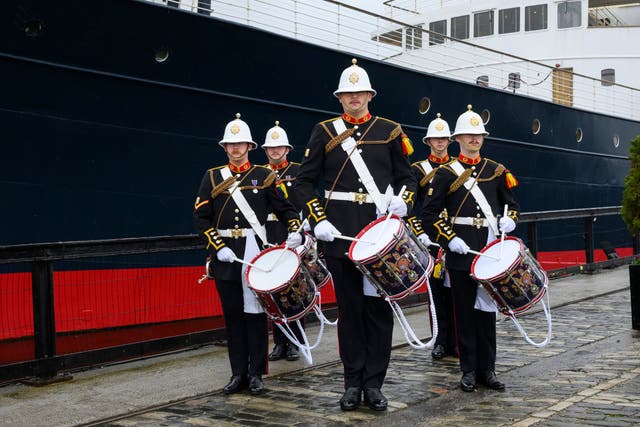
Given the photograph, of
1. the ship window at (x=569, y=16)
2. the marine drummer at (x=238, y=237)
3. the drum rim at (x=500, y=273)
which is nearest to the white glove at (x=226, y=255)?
the marine drummer at (x=238, y=237)

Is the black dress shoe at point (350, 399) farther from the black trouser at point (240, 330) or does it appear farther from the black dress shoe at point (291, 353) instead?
the black dress shoe at point (291, 353)

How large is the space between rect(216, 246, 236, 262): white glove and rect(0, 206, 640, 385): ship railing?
4.06 feet

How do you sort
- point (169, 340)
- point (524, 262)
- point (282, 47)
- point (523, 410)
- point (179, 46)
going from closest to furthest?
point (523, 410) → point (524, 262) → point (169, 340) → point (179, 46) → point (282, 47)

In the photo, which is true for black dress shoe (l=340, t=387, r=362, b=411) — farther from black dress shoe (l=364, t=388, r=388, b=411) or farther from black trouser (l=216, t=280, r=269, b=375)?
black trouser (l=216, t=280, r=269, b=375)

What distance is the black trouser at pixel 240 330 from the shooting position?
5441 millimetres

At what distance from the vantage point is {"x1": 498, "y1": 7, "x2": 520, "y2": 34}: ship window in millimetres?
19594

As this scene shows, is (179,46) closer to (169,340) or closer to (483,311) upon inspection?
(169,340)

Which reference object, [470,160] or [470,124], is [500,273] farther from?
[470,124]

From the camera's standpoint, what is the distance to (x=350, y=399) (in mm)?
4812

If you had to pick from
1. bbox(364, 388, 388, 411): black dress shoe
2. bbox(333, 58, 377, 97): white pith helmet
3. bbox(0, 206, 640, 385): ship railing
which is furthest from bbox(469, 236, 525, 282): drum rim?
bbox(0, 206, 640, 385): ship railing

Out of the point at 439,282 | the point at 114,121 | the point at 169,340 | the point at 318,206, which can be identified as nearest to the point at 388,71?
the point at 114,121

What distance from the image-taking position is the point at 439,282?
6.85 m

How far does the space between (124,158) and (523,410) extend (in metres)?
5.28

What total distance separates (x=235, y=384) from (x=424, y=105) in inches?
322
